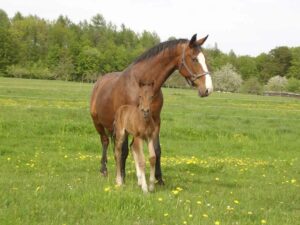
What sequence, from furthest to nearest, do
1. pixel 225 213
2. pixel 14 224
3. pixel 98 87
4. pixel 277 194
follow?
pixel 98 87 → pixel 277 194 → pixel 225 213 → pixel 14 224

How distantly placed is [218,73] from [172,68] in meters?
121

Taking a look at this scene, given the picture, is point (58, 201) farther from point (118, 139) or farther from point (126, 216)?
point (118, 139)

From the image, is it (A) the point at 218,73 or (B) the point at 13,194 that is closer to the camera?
(B) the point at 13,194

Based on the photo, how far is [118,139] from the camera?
9125 millimetres

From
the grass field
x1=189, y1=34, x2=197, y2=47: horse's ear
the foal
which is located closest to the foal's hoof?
the grass field

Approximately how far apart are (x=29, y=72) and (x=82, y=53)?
20.8 metres

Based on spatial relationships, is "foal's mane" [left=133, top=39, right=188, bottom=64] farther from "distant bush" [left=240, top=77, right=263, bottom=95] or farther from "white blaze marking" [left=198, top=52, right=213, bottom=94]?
"distant bush" [left=240, top=77, right=263, bottom=95]

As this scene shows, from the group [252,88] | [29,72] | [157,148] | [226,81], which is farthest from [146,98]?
[226,81]

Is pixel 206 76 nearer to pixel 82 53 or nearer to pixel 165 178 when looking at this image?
pixel 165 178

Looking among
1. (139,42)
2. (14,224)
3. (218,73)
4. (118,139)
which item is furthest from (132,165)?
(139,42)

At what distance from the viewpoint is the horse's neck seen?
907 centimetres

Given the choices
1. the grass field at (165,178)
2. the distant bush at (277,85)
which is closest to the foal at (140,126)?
the grass field at (165,178)

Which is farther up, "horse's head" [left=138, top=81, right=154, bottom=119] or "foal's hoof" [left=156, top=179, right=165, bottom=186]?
"horse's head" [left=138, top=81, right=154, bottom=119]

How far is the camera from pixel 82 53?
418 feet
